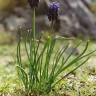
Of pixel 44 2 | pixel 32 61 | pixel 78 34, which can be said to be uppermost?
pixel 32 61

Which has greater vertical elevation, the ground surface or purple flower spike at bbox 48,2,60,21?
purple flower spike at bbox 48,2,60,21

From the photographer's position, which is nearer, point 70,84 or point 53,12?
point 53,12

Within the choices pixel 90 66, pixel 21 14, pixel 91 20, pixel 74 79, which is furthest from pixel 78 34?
pixel 74 79

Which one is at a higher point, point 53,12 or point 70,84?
point 53,12

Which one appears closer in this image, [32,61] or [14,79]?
[32,61]

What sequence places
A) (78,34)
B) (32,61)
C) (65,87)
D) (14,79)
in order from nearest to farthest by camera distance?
1. (32,61)
2. (65,87)
3. (14,79)
4. (78,34)

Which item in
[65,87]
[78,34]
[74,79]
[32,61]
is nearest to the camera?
[32,61]

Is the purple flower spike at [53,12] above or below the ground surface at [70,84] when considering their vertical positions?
above

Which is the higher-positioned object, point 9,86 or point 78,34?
point 9,86

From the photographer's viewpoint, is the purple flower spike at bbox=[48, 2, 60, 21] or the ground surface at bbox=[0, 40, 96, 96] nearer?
the purple flower spike at bbox=[48, 2, 60, 21]

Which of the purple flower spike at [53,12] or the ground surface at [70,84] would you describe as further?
the ground surface at [70,84]

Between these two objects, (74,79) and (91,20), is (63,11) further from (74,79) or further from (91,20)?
(74,79)
